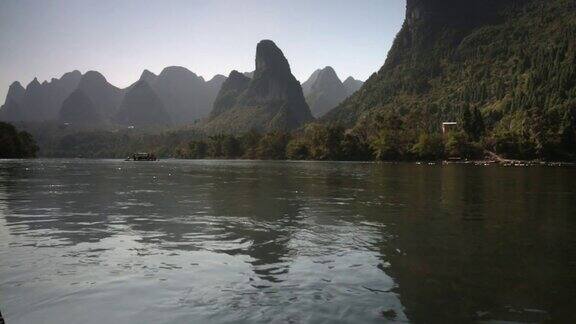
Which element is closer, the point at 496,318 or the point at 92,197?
the point at 496,318

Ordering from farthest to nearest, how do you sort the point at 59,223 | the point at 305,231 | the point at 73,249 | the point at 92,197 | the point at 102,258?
the point at 92,197 → the point at 59,223 → the point at 305,231 → the point at 73,249 → the point at 102,258

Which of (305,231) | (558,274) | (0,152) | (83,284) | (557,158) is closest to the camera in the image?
(83,284)

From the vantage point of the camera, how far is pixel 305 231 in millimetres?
21734

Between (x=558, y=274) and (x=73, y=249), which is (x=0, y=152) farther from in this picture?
(x=558, y=274)

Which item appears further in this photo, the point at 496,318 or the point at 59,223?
the point at 59,223

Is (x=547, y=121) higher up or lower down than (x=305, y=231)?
higher up

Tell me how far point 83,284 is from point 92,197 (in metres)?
27.8

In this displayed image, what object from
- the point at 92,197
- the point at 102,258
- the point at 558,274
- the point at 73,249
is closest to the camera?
the point at 558,274

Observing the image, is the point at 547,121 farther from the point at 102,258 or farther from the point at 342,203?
the point at 102,258

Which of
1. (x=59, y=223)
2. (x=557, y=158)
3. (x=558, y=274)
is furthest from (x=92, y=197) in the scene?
(x=557, y=158)

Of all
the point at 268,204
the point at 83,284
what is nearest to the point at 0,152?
the point at 268,204

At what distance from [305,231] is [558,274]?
10798 mm

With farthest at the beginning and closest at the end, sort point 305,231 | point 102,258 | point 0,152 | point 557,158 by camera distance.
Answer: point 0,152 → point 557,158 → point 305,231 → point 102,258

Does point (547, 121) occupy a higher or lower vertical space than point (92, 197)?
higher
